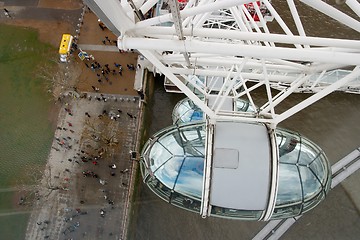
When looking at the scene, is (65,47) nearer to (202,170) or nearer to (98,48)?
(98,48)

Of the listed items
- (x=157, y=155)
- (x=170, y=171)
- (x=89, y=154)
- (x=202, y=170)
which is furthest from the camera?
(x=89, y=154)

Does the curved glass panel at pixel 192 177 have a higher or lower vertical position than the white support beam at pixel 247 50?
lower

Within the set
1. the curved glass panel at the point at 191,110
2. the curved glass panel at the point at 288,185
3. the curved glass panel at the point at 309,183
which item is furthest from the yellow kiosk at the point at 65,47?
the curved glass panel at the point at 309,183

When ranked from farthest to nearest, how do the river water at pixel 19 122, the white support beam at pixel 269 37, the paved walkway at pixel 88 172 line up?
1. the river water at pixel 19 122
2. the paved walkway at pixel 88 172
3. the white support beam at pixel 269 37

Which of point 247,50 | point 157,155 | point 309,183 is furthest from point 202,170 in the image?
point 247,50

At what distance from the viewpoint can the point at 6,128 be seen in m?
28.1

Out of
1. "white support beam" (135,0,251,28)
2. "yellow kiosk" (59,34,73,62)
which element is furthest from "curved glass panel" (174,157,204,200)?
"yellow kiosk" (59,34,73,62)

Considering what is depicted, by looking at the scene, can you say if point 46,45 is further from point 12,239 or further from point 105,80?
point 12,239

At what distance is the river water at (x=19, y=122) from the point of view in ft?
84.5

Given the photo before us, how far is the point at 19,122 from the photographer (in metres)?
28.2

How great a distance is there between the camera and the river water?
2575 centimetres

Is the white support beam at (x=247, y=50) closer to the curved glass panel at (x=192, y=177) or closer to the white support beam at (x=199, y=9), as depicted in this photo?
the white support beam at (x=199, y=9)

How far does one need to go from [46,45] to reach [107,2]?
77.7 ft

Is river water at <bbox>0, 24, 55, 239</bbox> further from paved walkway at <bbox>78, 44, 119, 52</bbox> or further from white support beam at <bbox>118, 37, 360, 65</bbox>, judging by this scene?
white support beam at <bbox>118, 37, 360, 65</bbox>
